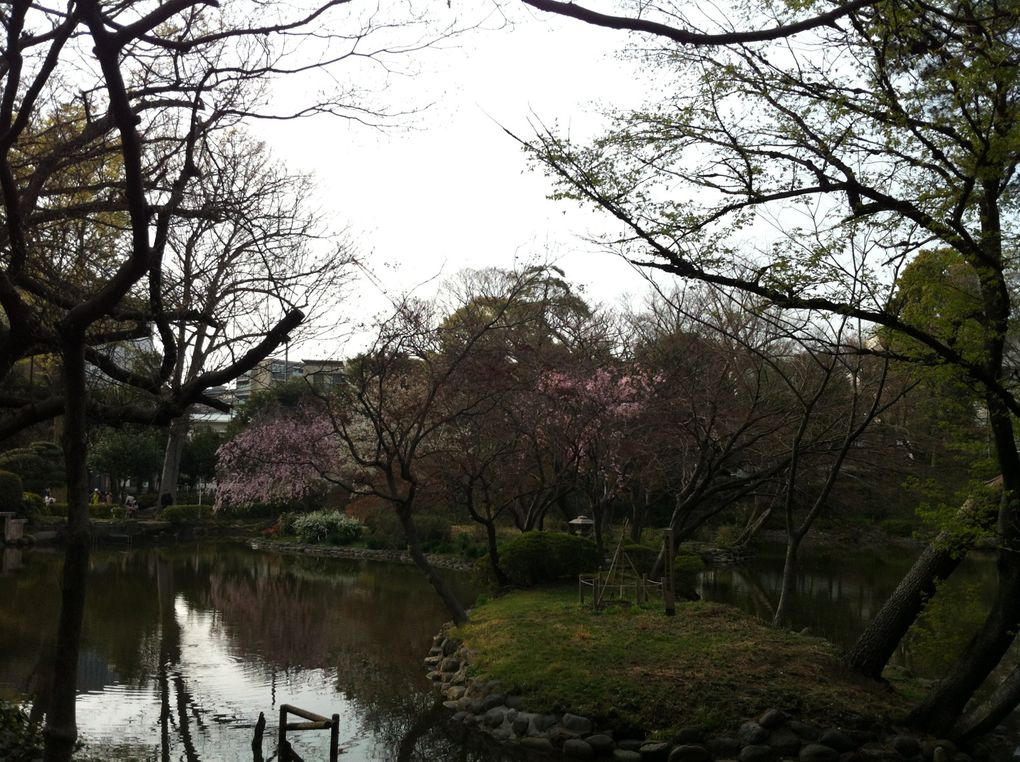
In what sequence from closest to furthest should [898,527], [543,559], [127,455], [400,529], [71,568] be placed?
[71,568] < [543,559] < [400,529] < [898,527] < [127,455]

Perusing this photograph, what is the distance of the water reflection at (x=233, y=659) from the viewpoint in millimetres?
9148

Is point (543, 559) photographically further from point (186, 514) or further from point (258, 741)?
point (186, 514)

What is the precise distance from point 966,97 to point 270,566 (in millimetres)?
21121

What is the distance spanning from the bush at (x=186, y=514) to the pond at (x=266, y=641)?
6982 mm

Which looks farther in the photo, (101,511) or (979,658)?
(101,511)

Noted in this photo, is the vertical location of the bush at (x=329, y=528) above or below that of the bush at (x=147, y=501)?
below

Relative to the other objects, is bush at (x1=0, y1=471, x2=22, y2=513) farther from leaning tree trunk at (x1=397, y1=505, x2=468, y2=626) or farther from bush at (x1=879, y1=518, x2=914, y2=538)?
bush at (x1=879, y1=518, x2=914, y2=538)

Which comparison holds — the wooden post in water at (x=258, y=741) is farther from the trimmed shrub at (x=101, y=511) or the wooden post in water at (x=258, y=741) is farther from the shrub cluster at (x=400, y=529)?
the trimmed shrub at (x=101, y=511)

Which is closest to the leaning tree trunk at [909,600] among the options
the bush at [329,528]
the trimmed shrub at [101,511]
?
the bush at [329,528]

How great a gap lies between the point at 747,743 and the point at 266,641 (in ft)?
27.2

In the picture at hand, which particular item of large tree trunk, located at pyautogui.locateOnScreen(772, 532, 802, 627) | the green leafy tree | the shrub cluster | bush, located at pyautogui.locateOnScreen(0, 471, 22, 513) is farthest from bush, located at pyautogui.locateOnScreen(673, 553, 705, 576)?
the green leafy tree

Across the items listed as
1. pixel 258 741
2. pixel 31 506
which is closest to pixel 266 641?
pixel 258 741

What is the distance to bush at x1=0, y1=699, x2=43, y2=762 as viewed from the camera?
6670 mm

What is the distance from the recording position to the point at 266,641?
14.0 metres
